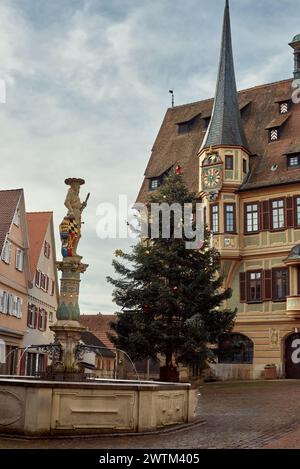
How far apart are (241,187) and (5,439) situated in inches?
1146

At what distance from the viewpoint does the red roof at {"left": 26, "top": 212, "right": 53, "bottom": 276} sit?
4281 cm

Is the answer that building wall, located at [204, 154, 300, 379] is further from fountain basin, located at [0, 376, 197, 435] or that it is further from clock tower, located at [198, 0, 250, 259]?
fountain basin, located at [0, 376, 197, 435]

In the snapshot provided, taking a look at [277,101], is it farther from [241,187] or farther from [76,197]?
[76,197]

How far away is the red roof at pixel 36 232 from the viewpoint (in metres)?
42.8

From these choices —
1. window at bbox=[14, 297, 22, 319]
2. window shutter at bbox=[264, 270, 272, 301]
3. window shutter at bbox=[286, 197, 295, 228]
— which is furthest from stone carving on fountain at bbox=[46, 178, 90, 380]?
window shutter at bbox=[264, 270, 272, 301]

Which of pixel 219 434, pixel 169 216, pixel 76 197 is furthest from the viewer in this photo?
pixel 169 216

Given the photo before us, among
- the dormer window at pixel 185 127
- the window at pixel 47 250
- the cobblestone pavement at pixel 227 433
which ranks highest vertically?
the dormer window at pixel 185 127

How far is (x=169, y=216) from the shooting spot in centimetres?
3053

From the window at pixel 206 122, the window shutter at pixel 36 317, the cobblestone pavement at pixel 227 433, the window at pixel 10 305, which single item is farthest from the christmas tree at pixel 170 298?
the window at pixel 206 122

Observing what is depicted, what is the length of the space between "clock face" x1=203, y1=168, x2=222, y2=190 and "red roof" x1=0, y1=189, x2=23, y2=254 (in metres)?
10.2

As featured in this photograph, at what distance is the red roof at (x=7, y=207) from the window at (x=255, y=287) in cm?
1315

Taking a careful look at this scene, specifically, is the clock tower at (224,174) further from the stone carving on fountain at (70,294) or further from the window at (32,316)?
the stone carving on fountain at (70,294)
